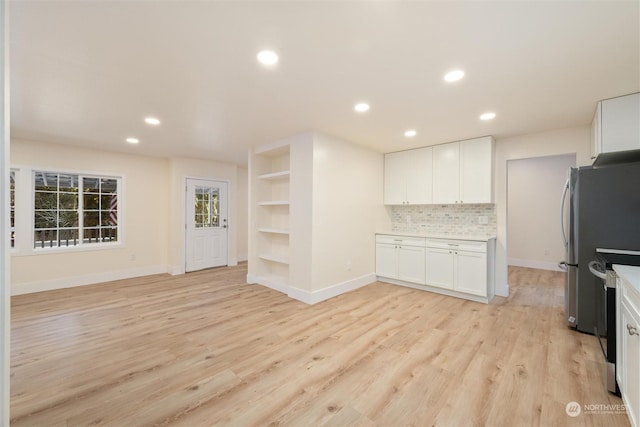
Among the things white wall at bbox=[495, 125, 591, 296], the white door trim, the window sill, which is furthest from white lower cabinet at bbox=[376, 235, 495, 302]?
the window sill

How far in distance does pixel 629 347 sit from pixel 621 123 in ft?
7.49

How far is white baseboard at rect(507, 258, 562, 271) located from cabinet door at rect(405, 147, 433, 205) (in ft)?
10.8

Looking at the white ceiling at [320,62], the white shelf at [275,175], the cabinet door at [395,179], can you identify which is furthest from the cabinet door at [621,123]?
the white shelf at [275,175]

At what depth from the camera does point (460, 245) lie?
3.97 metres

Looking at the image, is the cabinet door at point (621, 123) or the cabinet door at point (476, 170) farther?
the cabinet door at point (476, 170)

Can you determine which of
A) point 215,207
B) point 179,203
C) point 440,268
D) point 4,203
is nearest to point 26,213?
point 179,203

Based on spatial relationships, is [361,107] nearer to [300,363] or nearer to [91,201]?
[300,363]

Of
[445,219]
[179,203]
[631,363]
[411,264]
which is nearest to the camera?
[631,363]

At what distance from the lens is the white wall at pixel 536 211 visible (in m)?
5.89

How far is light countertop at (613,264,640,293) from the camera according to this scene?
1.49 meters

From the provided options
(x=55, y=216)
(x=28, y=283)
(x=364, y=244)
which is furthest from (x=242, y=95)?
(x=28, y=283)

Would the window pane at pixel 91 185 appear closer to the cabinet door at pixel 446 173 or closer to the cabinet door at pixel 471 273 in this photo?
the cabinet door at pixel 446 173

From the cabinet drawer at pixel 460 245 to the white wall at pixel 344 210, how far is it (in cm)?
109

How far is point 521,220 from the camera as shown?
20.8 ft
